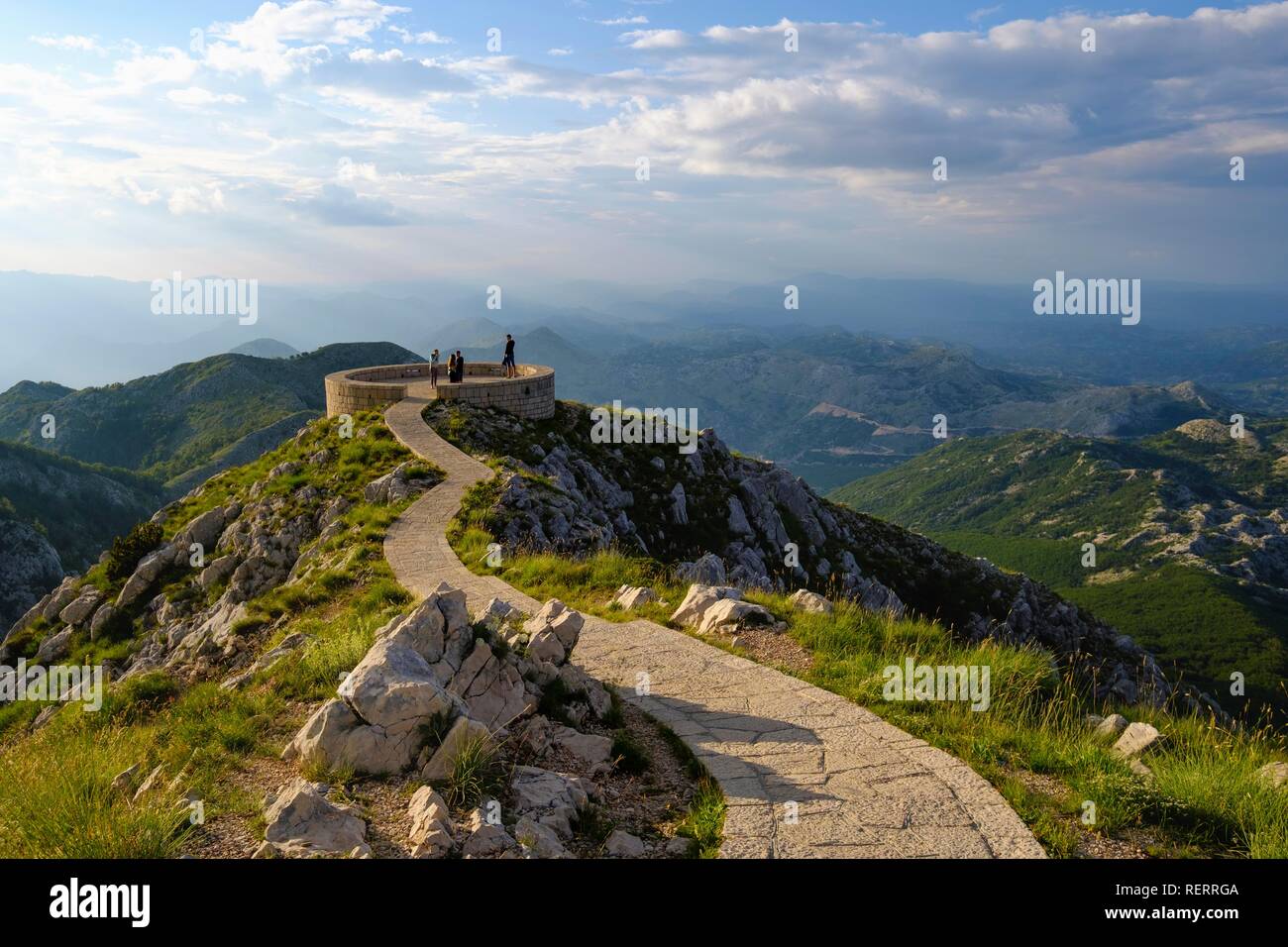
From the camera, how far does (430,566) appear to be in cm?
1764

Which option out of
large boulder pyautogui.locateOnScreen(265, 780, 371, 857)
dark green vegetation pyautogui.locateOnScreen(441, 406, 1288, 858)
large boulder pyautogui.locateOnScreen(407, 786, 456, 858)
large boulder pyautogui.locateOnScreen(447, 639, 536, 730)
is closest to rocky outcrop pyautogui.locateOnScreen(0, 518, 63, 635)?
dark green vegetation pyautogui.locateOnScreen(441, 406, 1288, 858)

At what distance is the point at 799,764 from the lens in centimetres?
803

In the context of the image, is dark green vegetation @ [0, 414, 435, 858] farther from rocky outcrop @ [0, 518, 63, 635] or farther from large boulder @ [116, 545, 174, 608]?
rocky outcrop @ [0, 518, 63, 635]

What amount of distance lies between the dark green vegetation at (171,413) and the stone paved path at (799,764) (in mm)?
147265

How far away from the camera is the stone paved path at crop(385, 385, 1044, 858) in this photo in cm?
647

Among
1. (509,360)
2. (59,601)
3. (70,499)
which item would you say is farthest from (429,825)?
(70,499)

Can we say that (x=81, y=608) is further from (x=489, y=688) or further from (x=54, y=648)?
(x=489, y=688)

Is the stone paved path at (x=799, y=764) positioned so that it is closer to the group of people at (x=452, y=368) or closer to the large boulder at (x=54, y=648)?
the large boulder at (x=54, y=648)

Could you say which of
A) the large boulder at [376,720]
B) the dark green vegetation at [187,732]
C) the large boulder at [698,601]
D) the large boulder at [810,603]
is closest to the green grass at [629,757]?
the large boulder at [376,720]

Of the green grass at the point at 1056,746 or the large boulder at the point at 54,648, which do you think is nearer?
the green grass at the point at 1056,746

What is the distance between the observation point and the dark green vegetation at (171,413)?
6132 inches
